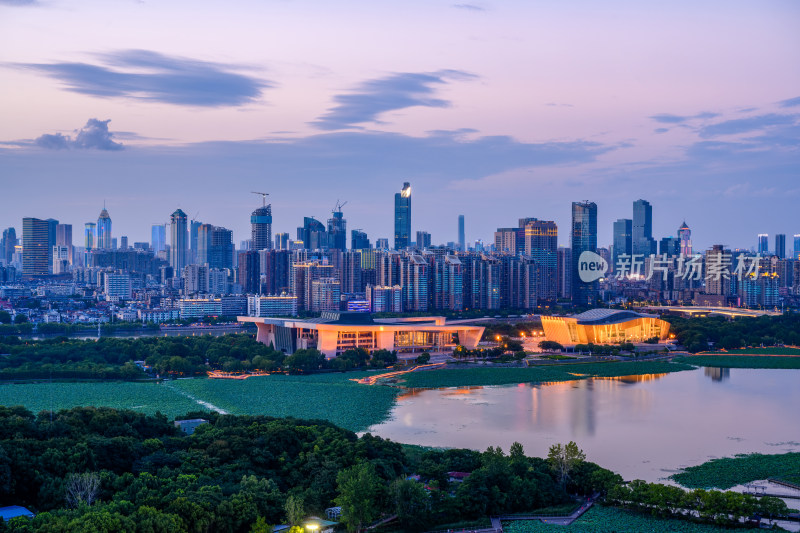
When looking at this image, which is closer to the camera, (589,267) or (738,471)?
(738,471)

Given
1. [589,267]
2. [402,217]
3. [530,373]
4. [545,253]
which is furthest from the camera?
[402,217]

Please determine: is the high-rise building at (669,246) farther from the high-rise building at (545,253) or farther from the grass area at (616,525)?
the grass area at (616,525)

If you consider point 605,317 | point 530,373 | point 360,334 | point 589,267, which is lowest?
point 530,373

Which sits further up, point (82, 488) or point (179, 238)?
point (179, 238)

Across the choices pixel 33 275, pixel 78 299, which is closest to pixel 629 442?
pixel 78 299

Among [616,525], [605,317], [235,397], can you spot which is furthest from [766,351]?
[616,525]

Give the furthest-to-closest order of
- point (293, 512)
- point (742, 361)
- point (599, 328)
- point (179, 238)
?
point (179, 238)
point (599, 328)
point (742, 361)
point (293, 512)

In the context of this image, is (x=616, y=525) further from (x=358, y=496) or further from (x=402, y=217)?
(x=402, y=217)

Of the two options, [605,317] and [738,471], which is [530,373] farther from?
[738,471]
